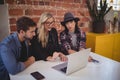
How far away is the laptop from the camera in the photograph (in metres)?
1.49

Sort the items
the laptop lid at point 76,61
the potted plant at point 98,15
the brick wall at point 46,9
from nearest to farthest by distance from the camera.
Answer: the laptop lid at point 76,61
the brick wall at point 46,9
the potted plant at point 98,15

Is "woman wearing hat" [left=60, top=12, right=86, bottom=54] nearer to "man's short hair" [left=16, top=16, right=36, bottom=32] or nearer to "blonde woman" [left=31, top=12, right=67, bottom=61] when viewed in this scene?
"blonde woman" [left=31, top=12, right=67, bottom=61]

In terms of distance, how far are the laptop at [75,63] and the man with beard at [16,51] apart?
1.16ft

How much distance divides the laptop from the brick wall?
1170 millimetres

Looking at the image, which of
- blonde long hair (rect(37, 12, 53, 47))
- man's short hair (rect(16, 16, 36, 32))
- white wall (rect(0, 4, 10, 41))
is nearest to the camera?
man's short hair (rect(16, 16, 36, 32))

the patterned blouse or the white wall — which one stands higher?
the white wall

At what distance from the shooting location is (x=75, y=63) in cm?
156

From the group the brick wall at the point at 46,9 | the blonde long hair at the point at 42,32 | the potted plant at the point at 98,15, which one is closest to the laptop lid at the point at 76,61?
the blonde long hair at the point at 42,32

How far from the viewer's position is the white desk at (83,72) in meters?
1.50

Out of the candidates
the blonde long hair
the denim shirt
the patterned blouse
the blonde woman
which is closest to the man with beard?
the denim shirt

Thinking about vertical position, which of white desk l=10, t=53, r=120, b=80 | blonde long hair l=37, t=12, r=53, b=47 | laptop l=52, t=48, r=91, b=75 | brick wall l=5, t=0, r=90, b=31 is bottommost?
white desk l=10, t=53, r=120, b=80

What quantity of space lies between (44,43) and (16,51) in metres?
0.57

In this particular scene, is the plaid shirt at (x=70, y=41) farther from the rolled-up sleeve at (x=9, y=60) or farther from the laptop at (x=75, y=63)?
the rolled-up sleeve at (x=9, y=60)

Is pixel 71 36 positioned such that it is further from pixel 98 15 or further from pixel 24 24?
pixel 98 15
